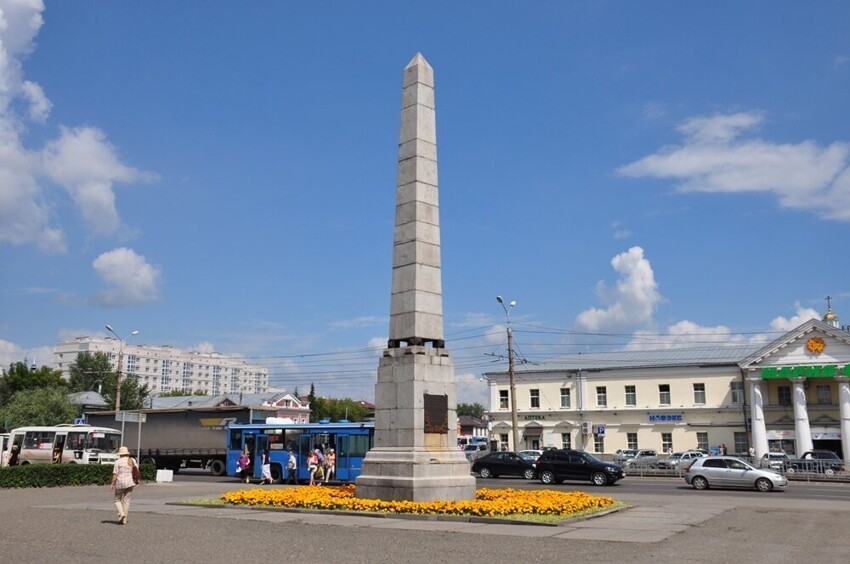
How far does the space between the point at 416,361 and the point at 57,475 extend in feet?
60.8

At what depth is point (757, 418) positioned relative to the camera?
51.0m

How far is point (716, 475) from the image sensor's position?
→ 29.7 meters

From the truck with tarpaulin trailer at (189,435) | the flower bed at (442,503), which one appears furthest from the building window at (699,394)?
the flower bed at (442,503)

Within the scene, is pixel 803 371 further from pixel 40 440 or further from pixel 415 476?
pixel 40 440

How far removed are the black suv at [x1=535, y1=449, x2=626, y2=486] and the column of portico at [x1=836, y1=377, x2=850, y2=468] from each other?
24.8 m

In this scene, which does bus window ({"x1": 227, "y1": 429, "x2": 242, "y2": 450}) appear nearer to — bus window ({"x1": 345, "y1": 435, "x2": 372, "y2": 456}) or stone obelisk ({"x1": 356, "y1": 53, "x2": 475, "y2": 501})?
bus window ({"x1": 345, "y1": 435, "x2": 372, "y2": 456})

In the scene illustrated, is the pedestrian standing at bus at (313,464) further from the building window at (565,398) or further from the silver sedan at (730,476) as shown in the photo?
the building window at (565,398)

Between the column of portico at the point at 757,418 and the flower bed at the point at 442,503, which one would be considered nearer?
the flower bed at the point at 442,503

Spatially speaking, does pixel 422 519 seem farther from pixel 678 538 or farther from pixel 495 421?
pixel 495 421

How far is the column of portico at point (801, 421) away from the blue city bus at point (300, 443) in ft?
104

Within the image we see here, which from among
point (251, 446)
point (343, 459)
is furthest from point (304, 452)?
point (251, 446)

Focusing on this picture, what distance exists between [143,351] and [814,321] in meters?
137

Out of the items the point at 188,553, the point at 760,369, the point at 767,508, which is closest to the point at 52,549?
the point at 188,553

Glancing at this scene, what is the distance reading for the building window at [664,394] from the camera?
5553cm
